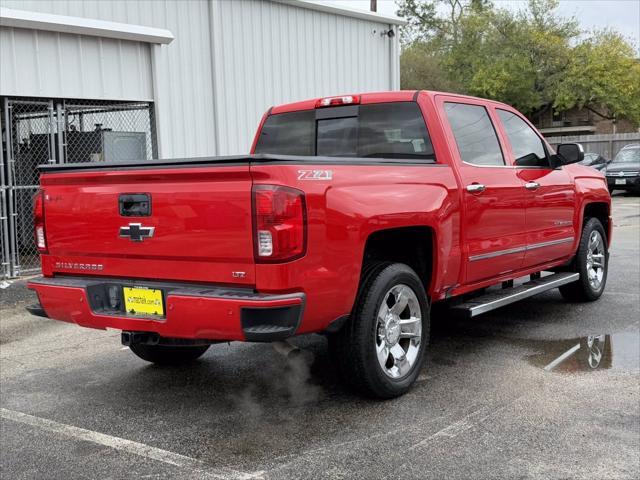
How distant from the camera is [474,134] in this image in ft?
18.5

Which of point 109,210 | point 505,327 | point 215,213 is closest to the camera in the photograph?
point 215,213

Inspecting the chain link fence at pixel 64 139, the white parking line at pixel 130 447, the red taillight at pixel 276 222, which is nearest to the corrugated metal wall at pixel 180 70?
the chain link fence at pixel 64 139

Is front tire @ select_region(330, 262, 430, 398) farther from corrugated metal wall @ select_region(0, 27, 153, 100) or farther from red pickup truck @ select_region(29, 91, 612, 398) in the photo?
corrugated metal wall @ select_region(0, 27, 153, 100)

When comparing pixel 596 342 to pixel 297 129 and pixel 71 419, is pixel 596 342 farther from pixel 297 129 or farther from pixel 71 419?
pixel 71 419

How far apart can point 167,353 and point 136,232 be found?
153 centimetres

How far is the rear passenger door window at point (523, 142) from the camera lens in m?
6.10

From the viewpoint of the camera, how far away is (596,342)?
19.3ft

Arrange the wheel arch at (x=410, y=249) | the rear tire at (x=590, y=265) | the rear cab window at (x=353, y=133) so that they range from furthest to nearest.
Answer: the rear tire at (x=590, y=265) < the rear cab window at (x=353, y=133) < the wheel arch at (x=410, y=249)

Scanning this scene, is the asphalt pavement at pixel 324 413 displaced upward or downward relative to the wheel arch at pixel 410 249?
downward

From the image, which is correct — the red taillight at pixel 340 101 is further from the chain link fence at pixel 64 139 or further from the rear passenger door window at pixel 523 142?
the chain link fence at pixel 64 139

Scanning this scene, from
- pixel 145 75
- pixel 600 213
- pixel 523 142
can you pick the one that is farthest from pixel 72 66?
pixel 600 213

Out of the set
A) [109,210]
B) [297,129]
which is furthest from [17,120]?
[109,210]

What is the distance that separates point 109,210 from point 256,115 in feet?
31.8

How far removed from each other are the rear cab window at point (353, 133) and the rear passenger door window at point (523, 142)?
45.2 inches
